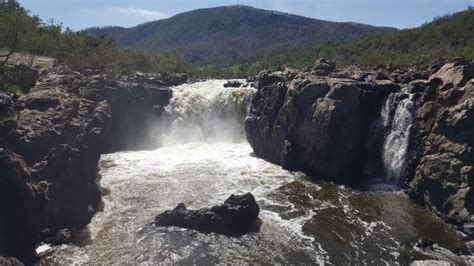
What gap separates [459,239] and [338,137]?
54.2 ft

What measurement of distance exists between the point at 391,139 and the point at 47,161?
31.5m

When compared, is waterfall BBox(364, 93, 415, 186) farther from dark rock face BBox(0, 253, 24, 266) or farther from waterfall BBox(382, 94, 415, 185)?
dark rock face BBox(0, 253, 24, 266)

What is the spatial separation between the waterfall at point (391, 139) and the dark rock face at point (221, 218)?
1739 centimetres

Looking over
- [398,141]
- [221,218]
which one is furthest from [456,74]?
[221,218]

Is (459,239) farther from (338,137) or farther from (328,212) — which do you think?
(338,137)

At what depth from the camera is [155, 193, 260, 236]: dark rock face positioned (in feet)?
105

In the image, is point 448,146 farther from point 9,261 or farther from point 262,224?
point 9,261

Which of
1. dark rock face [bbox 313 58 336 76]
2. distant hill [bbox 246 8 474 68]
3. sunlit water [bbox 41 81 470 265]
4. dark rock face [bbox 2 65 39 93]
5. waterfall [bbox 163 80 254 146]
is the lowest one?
sunlit water [bbox 41 81 470 265]

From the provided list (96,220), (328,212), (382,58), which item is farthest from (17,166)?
(382,58)

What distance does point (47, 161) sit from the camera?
30906 millimetres

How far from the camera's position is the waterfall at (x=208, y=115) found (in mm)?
63094

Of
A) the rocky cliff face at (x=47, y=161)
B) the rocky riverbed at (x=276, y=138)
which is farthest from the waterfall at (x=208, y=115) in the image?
the rocky cliff face at (x=47, y=161)

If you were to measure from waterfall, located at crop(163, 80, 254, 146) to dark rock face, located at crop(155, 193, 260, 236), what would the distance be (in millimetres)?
29514

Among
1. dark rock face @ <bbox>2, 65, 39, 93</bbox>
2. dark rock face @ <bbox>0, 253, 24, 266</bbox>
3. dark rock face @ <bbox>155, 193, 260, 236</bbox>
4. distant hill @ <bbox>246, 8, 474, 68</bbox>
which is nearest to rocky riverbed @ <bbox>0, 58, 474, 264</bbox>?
dark rock face @ <bbox>0, 253, 24, 266</bbox>
